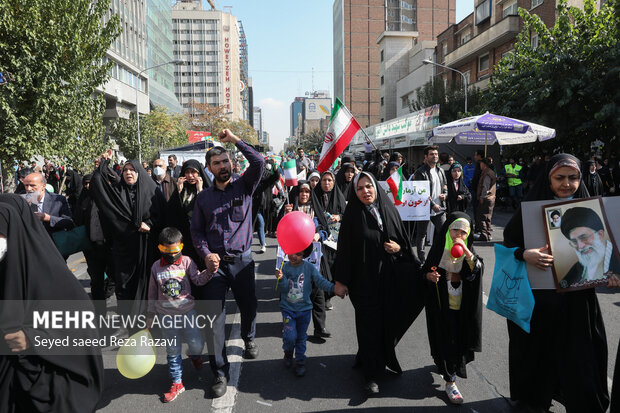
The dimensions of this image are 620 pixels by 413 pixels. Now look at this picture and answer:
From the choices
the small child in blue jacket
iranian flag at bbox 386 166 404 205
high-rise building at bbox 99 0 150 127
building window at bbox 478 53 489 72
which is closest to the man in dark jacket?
iranian flag at bbox 386 166 404 205

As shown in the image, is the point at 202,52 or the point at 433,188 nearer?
the point at 433,188

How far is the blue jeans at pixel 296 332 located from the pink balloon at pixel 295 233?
59cm

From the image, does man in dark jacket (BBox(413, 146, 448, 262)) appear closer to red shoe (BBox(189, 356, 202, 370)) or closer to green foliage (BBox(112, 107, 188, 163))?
red shoe (BBox(189, 356, 202, 370))

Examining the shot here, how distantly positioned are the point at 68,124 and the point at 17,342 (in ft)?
31.9

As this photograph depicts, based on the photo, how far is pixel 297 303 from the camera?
Answer: 396 centimetres

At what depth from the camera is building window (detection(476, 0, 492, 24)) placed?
97.8 ft

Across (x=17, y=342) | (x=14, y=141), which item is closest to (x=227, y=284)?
(x=17, y=342)

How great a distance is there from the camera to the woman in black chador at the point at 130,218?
4578 millimetres

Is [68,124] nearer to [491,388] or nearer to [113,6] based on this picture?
[491,388]

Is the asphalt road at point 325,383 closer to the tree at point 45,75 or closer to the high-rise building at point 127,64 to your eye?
the tree at point 45,75

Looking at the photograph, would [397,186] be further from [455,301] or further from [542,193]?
[542,193]

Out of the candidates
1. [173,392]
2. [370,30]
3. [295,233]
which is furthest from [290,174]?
[370,30]

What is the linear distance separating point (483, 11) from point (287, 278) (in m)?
33.0

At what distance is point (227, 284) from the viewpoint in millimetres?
3865
